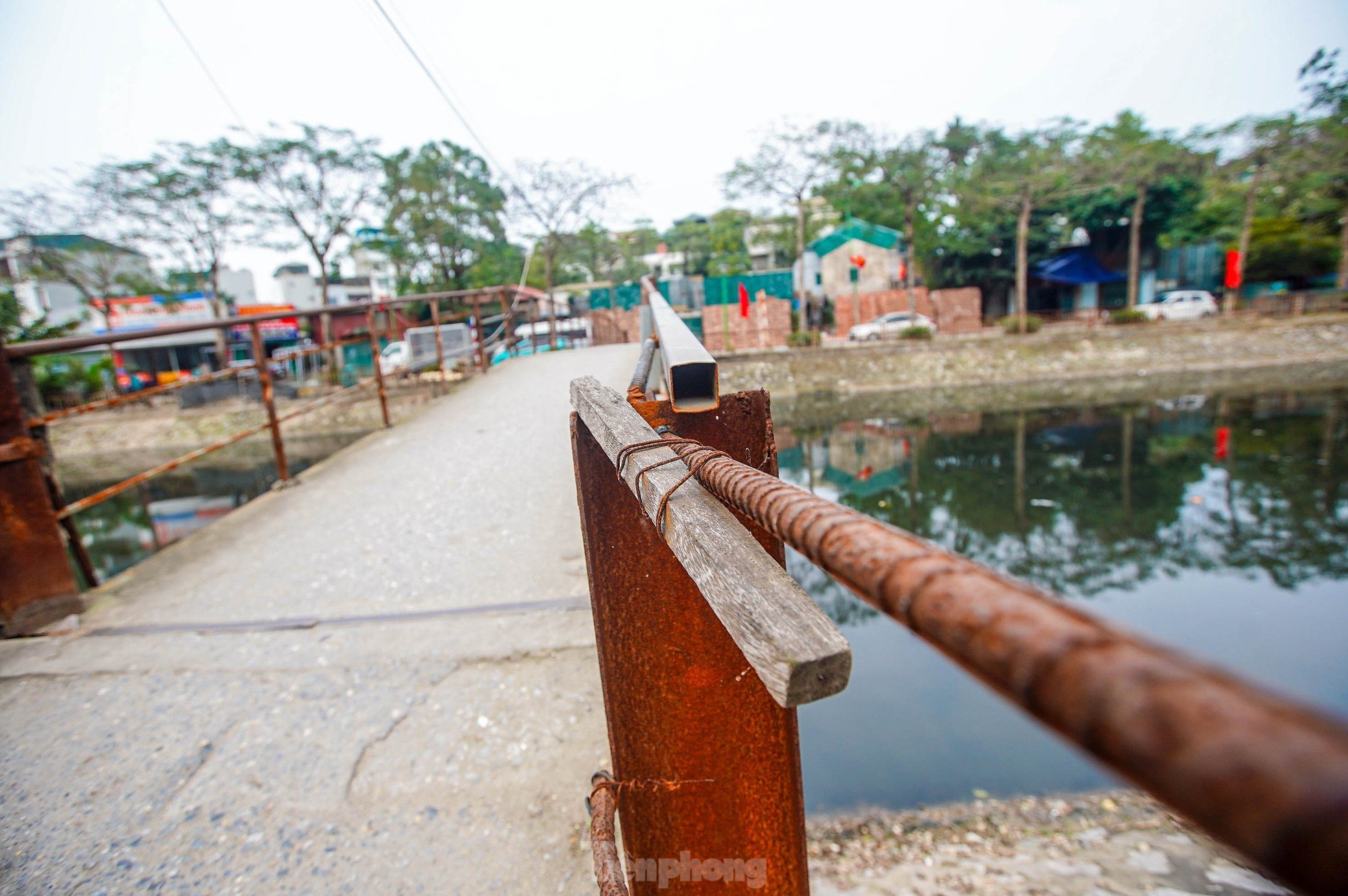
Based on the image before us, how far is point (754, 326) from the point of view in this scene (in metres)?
18.0

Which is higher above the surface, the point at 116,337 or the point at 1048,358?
the point at 116,337

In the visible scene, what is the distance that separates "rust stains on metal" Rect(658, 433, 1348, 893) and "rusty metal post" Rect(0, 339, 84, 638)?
3.40 m

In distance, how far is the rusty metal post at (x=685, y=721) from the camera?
1.15 metres

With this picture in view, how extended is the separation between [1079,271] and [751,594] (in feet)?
96.4

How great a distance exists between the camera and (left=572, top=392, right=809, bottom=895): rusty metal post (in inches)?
45.4

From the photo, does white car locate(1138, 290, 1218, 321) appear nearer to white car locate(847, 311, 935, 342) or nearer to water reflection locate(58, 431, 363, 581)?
white car locate(847, 311, 935, 342)

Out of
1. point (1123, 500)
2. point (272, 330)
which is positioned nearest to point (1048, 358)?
point (1123, 500)

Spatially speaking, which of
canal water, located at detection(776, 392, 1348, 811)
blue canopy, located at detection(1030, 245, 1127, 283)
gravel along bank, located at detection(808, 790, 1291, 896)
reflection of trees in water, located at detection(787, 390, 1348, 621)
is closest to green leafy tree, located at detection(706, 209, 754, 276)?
blue canopy, located at detection(1030, 245, 1127, 283)

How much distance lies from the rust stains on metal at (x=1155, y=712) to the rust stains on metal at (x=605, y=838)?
0.79 metres

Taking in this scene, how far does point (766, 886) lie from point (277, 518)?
11.1 ft

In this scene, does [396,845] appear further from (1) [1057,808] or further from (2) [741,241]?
(2) [741,241]

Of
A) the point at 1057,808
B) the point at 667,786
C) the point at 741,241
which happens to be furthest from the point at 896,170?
the point at 667,786

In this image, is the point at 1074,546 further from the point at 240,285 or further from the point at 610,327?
the point at 240,285

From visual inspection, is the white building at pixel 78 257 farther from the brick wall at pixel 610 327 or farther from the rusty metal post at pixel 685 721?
the rusty metal post at pixel 685 721
